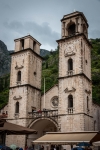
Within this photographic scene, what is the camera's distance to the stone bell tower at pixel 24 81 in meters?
28.8

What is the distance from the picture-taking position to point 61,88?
87.9 feet

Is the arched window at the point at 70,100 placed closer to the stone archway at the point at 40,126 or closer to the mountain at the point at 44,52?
the stone archway at the point at 40,126

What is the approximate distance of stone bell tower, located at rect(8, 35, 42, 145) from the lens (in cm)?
2884

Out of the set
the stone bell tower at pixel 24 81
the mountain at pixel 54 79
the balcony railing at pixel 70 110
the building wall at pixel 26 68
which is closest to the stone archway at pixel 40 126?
the stone bell tower at pixel 24 81

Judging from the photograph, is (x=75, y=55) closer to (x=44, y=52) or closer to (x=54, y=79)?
(x=54, y=79)

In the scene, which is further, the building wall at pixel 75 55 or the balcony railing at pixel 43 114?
the balcony railing at pixel 43 114

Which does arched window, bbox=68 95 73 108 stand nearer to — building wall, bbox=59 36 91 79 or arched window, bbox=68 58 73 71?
building wall, bbox=59 36 91 79

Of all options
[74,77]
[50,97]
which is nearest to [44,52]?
[50,97]

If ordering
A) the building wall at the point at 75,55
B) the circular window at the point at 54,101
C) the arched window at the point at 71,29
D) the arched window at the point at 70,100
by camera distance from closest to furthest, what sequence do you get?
1. the arched window at the point at 70,100
2. the building wall at the point at 75,55
3. the arched window at the point at 71,29
4. the circular window at the point at 54,101

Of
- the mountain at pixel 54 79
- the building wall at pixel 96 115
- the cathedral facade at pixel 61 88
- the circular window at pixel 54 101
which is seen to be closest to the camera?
the cathedral facade at pixel 61 88

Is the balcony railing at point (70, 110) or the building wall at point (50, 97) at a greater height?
the building wall at point (50, 97)

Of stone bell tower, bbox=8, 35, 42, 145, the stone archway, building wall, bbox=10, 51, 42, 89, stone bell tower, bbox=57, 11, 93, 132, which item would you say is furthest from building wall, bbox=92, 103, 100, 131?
building wall, bbox=10, 51, 42, 89

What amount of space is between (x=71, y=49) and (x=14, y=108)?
1036 cm

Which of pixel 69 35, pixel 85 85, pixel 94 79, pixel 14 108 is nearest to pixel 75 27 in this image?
pixel 69 35
